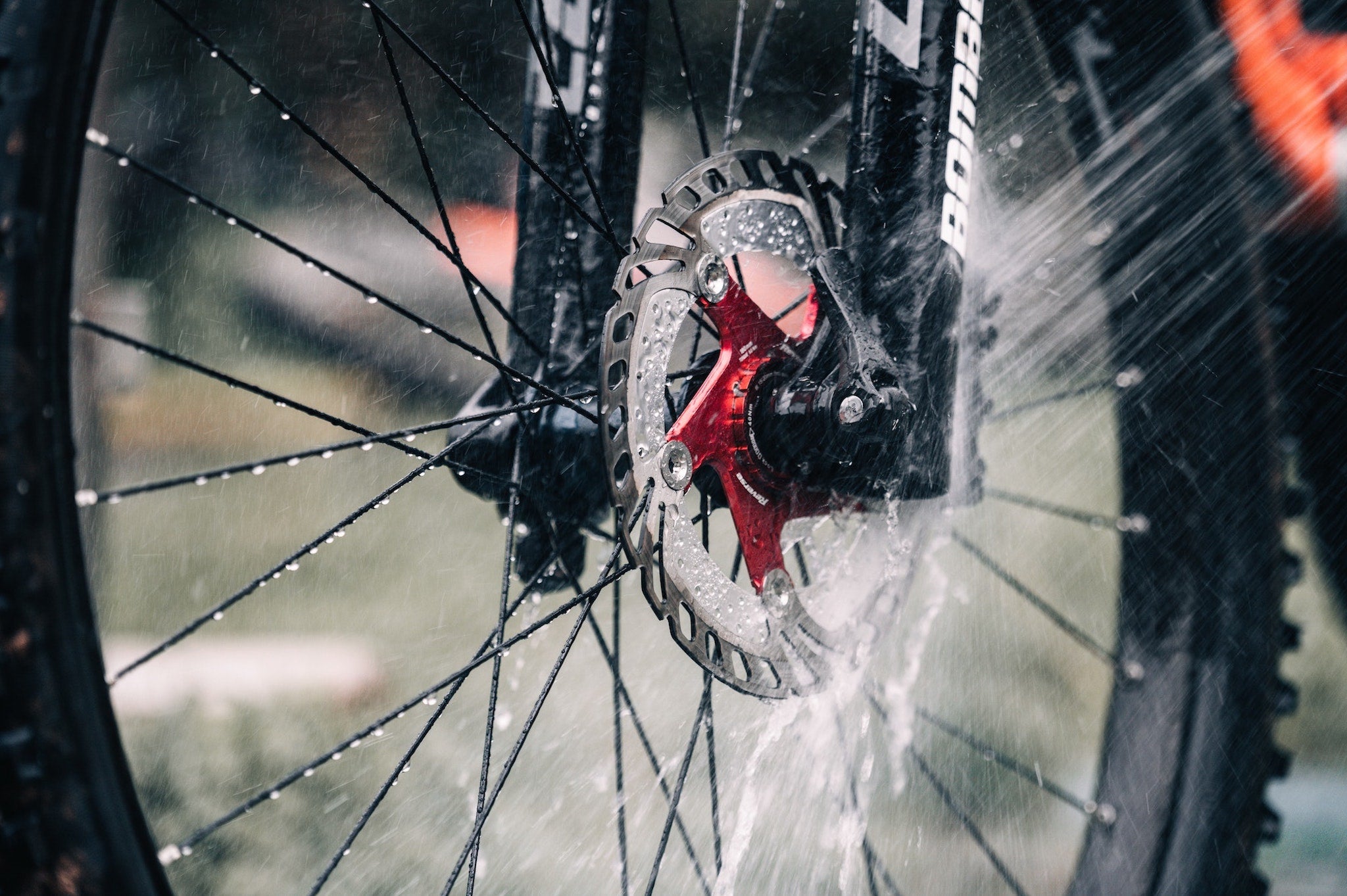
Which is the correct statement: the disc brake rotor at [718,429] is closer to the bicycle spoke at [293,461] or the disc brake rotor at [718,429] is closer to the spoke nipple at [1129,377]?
the bicycle spoke at [293,461]

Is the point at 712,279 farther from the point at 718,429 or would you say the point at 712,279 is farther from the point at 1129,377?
the point at 1129,377

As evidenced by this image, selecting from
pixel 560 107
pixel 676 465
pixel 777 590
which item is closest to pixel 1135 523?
pixel 777 590

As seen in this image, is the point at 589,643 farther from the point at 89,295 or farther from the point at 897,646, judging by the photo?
the point at 89,295

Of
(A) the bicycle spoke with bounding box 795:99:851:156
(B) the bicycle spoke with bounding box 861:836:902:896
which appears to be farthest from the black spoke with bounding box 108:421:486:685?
(A) the bicycle spoke with bounding box 795:99:851:156

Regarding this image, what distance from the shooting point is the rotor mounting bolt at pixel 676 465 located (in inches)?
27.4

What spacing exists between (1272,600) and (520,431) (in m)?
0.70

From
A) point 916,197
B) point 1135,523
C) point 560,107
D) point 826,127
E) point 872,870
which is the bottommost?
point 872,870

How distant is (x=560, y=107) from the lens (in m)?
0.75

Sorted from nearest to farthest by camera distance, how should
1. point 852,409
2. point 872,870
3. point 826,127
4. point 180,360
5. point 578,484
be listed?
point 180,360 < point 852,409 < point 578,484 < point 872,870 < point 826,127

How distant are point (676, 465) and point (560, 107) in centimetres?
27

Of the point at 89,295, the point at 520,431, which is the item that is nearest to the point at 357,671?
the point at 89,295

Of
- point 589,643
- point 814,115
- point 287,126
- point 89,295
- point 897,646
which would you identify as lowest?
point 897,646

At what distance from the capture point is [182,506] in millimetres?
2107

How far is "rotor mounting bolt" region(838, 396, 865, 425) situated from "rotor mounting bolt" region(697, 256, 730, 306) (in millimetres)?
120
